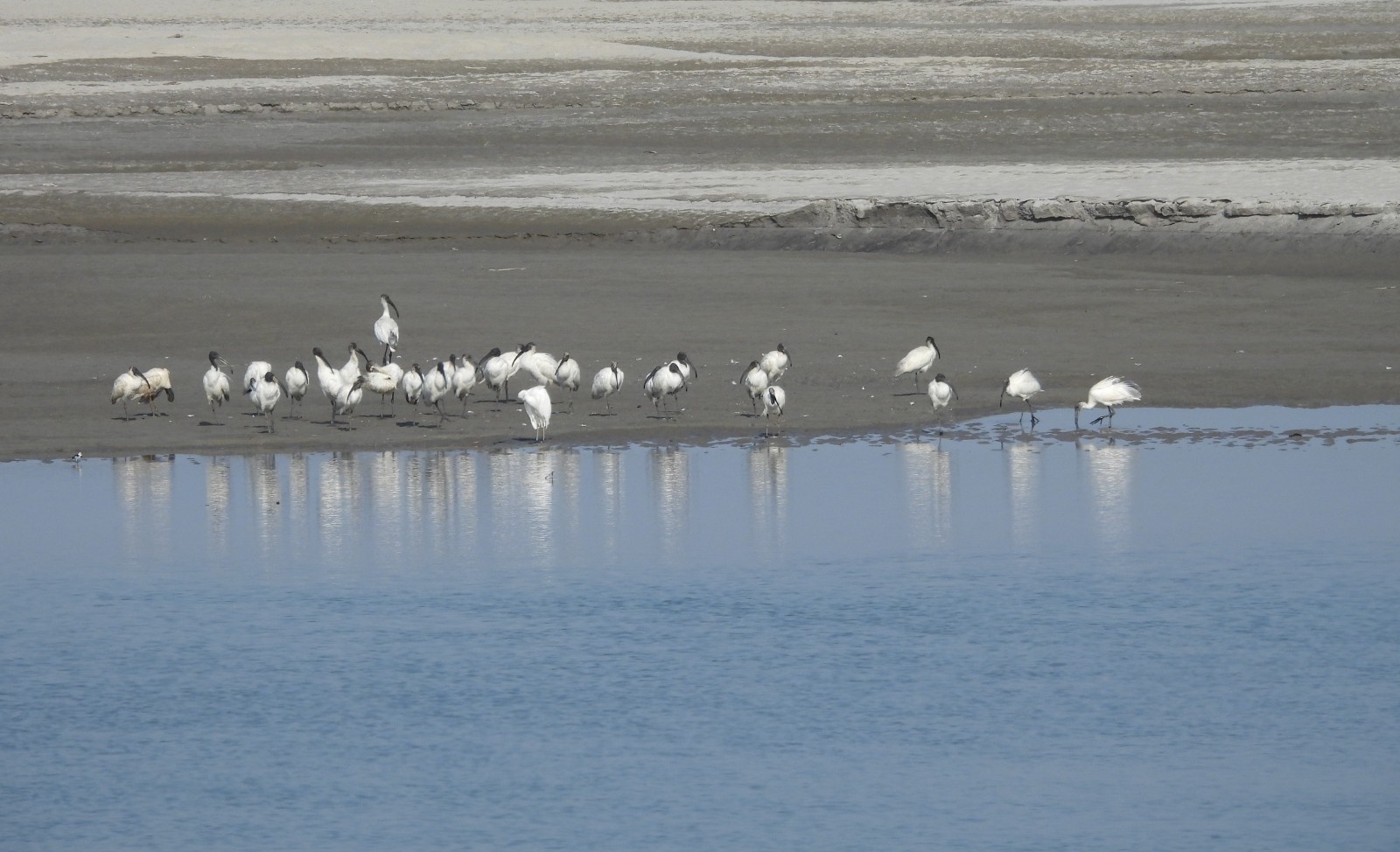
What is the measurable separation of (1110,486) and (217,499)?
5.44m

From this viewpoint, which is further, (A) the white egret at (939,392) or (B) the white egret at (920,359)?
(B) the white egret at (920,359)

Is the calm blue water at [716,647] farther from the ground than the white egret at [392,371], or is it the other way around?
the white egret at [392,371]

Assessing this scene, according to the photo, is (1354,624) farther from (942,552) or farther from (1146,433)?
(1146,433)

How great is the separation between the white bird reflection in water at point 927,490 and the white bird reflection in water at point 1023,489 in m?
0.38

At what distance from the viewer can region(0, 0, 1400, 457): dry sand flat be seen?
55.4ft

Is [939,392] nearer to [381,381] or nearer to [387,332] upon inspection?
[381,381]

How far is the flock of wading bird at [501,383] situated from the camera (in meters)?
14.8

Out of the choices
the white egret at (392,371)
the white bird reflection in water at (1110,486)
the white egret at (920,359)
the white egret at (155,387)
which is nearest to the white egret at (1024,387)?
the white bird reflection in water at (1110,486)

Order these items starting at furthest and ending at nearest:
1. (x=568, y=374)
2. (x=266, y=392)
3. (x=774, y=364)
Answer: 1. (x=774, y=364)
2. (x=568, y=374)
3. (x=266, y=392)

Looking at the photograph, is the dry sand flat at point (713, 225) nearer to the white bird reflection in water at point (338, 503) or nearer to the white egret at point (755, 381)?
the white egret at point (755, 381)

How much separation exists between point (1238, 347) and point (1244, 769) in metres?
9.87

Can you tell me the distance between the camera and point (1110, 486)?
13195 millimetres

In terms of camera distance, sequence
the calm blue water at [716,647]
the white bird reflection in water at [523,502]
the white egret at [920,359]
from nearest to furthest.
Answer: the calm blue water at [716,647], the white bird reflection in water at [523,502], the white egret at [920,359]

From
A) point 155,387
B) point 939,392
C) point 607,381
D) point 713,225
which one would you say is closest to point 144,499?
point 155,387
